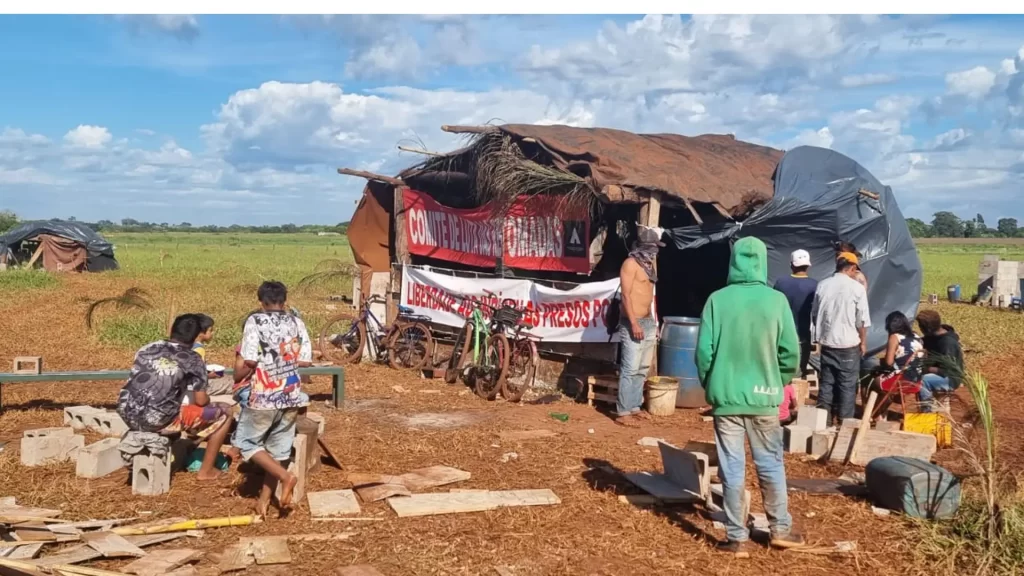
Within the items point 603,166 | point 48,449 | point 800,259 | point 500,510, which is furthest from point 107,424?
point 800,259

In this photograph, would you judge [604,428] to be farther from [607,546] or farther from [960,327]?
[960,327]

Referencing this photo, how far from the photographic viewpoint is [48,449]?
7.38 meters

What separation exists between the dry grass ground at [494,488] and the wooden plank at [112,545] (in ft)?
0.37

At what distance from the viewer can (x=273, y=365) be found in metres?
6.14

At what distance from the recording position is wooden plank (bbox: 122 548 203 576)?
502 centimetres

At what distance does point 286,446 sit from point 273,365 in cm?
61

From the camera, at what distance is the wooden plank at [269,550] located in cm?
529

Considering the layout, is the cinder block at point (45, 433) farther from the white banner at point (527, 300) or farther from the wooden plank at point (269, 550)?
the white banner at point (527, 300)

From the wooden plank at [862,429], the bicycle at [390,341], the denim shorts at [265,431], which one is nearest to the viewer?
the denim shorts at [265,431]

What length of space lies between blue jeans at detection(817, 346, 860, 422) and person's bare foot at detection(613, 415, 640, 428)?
1890mm

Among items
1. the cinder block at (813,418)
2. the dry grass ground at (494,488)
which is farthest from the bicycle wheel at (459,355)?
the cinder block at (813,418)

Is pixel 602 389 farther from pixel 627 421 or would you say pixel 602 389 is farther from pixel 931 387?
pixel 931 387

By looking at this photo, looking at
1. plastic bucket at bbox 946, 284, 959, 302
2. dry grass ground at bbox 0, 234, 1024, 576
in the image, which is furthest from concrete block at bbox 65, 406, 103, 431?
plastic bucket at bbox 946, 284, 959, 302

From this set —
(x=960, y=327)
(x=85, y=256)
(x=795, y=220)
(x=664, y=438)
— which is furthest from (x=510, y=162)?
(x=85, y=256)
